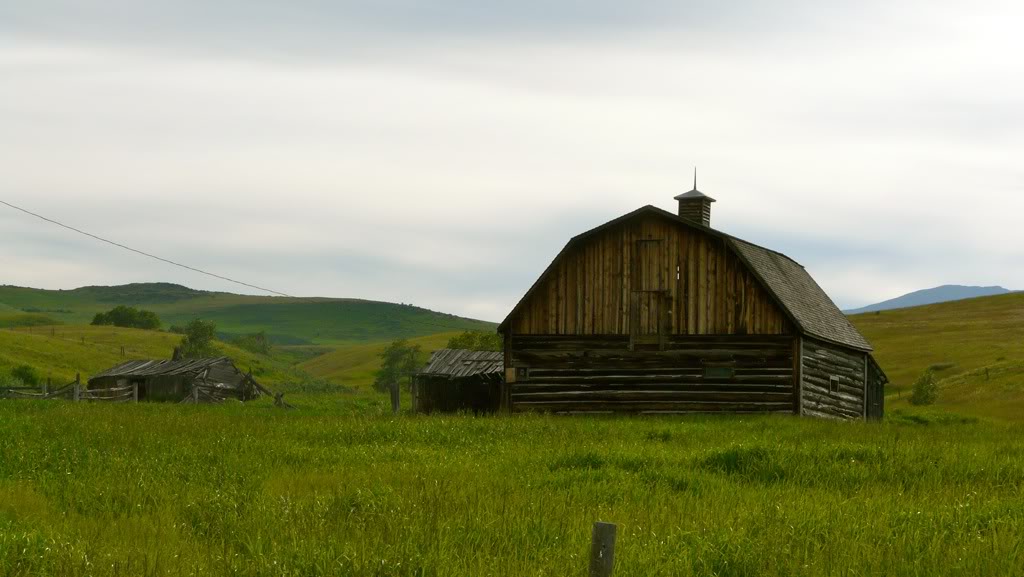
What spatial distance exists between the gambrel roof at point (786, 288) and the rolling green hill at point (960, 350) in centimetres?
908

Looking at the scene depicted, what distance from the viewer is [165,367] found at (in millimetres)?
61875

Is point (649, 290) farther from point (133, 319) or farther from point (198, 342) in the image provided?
point (133, 319)

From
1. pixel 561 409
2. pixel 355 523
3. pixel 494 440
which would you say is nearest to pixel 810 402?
pixel 561 409

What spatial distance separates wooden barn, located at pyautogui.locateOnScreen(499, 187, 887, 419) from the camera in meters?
31.2

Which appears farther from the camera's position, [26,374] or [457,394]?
[26,374]

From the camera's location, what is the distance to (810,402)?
105 ft

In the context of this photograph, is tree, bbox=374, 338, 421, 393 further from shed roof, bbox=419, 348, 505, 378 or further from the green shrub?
shed roof, bbox=419, 348, 505, 378

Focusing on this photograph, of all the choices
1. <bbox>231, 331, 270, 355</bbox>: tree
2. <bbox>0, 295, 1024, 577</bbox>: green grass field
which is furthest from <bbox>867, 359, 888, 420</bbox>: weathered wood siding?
<bbox>231, 331, 270, 355</bbox>: tree

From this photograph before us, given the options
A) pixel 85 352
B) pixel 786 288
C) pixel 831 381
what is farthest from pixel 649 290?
pixel 85 352

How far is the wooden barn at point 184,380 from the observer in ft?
195

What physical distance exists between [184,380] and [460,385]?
25.6 m

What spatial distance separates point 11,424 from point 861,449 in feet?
54.5

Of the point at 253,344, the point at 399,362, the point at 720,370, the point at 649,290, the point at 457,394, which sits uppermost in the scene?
the point at 253,344

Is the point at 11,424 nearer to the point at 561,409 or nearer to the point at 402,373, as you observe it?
the point at 561,409
